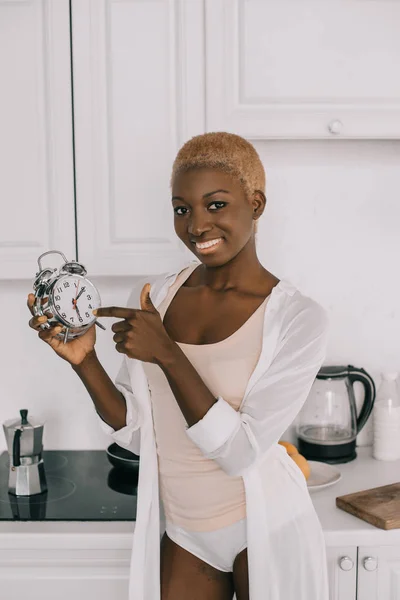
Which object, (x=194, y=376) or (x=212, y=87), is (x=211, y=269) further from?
(x=212, y=87)

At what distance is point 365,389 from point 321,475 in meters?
0.31

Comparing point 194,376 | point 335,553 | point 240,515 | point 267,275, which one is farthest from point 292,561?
point 267,275

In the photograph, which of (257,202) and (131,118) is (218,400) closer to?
(257,202)

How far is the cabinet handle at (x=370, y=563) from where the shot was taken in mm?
1522

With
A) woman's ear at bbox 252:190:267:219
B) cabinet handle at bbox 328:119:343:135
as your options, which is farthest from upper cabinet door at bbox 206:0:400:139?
woman's ear at bbox 252:190:267:219

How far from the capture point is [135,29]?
1.67 m

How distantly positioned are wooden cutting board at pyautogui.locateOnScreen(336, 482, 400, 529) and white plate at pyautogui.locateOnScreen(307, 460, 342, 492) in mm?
87

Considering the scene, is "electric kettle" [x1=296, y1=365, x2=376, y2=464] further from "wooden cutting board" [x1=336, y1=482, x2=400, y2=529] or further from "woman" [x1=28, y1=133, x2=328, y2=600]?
"woman" [x1=28, y1=133, x2=328, y2=600]

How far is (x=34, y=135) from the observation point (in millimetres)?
1706

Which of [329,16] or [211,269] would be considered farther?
[329,16]

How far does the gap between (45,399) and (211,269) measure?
0.93m

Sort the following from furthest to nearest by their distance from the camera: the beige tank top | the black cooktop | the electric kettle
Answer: the electric kettle
the black cooktop
the beige tank top

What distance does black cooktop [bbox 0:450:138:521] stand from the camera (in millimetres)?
1629

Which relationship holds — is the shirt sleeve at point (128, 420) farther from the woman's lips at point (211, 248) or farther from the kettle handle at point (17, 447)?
the kettle handle at point (17, 447)
